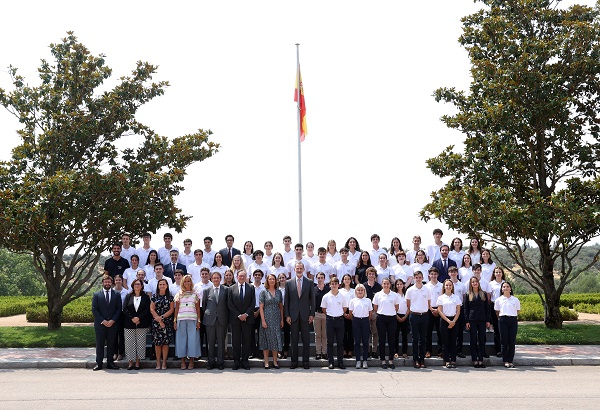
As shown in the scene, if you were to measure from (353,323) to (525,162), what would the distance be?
29.9ft

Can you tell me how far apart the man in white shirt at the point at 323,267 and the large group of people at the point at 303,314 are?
0.07m

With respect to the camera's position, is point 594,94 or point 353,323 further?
point 594,94

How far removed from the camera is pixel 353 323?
45.5 ft

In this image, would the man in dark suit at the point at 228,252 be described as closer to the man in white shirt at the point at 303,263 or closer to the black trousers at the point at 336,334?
the man in white shirt at the point at 303,263

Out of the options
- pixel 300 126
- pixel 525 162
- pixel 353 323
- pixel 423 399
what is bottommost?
pixel 423 399

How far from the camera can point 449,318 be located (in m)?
14.0

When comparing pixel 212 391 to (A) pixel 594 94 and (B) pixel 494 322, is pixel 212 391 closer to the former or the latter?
(B) pixel 494 322

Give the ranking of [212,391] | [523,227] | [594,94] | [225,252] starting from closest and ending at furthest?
[212,391], [225,252], [523,227], [594,94]

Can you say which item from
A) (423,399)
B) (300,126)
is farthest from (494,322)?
(300,126)

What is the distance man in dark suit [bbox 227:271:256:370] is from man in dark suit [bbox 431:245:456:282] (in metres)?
4.27

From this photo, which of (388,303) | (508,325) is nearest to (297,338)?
(388,303)

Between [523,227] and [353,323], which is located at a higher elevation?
[523,227]

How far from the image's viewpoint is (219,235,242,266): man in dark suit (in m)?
16.0

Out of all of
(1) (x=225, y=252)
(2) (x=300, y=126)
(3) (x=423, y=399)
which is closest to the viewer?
(3) (x=423, y=399)
